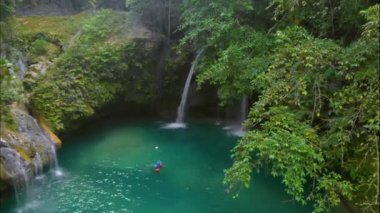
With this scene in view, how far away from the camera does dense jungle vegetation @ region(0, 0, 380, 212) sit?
6094 millimetres

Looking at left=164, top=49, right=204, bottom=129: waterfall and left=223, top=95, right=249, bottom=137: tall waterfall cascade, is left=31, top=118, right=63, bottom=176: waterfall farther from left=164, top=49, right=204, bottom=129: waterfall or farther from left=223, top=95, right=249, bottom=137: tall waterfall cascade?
left=223, top=95, right=249, bottom=137: tall waterfall cascade

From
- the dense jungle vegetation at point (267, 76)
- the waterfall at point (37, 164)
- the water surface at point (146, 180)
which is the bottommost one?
the water surface at point (146, 180)

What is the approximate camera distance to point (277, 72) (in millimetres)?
7242

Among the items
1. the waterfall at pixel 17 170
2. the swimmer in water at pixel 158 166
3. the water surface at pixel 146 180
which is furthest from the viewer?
the swimmer in water at pixel 158 166

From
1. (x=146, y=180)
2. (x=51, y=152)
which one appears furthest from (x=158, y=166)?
(x=51, y=152)

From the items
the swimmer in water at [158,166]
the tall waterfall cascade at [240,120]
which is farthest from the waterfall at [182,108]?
the swimmer in water at [158,166]

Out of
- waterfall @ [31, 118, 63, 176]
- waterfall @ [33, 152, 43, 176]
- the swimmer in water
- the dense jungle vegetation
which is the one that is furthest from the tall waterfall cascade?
waterfall @ [33, 152, 43, 176]

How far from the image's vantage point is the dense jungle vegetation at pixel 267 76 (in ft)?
20.0

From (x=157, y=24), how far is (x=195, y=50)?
2116mm

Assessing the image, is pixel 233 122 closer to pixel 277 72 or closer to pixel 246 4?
pixel 246 4

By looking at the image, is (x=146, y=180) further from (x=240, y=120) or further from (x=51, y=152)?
(x=240, y=120)

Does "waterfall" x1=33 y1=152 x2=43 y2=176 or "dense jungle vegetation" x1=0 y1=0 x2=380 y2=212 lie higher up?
"dense jungle vegetation" x1=0 y1=0 x2=380 y2=212

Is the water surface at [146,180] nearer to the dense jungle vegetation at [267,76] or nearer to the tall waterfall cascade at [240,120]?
the tall waterfall cascade at [240,120]

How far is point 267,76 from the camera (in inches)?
283
